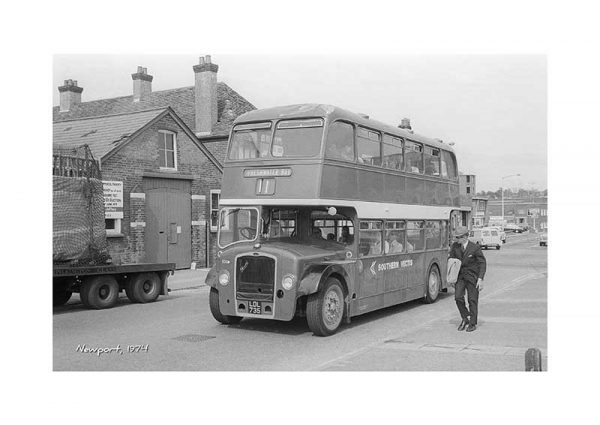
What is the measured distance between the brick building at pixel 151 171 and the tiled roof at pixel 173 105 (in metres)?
0.06

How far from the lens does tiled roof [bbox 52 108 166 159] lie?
60.1 feet

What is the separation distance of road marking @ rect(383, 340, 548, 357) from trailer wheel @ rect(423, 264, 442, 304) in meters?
4.99

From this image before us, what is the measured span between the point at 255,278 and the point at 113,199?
965 cm

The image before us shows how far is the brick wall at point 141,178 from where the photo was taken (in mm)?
19062

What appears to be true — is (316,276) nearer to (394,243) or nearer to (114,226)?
(394,243)

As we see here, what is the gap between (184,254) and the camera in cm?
2178

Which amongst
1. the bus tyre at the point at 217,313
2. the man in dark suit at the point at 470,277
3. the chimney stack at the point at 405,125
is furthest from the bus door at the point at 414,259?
the bus tyre at the point at 217,313

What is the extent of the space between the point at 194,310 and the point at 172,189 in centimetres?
844

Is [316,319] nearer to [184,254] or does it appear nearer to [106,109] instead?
[184,254]

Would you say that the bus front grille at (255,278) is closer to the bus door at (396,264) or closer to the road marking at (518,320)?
the bus door at (396,264)

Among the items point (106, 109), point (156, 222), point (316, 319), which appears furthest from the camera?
point (106, 109)

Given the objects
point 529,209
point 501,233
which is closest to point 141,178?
point 529,209

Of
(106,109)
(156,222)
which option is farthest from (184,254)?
(106,109)

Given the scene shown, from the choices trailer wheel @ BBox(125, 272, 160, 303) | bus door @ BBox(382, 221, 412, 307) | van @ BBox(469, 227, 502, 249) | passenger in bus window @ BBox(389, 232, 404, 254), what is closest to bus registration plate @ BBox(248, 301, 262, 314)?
bus door @ BBox(382, 221, 412, 307)
